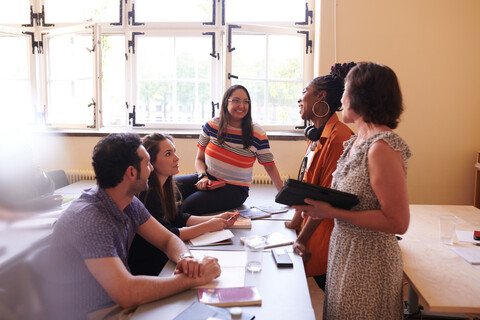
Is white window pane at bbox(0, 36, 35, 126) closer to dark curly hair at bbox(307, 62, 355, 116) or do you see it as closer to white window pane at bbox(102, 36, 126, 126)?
dark curly hair at bbox(307, 62, 355, 116)

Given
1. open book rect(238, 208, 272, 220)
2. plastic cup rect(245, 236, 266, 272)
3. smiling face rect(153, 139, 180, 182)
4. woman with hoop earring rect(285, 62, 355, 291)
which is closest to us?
plastic cup rect(245, 236, 266, 272)

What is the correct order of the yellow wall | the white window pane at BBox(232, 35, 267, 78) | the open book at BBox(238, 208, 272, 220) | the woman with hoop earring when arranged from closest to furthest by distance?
the woman with hoop earring
the open book at BBox(238, 208, 272, 220)
the yellow wall
the white window pane at BBox(232, 35, 267, 78)

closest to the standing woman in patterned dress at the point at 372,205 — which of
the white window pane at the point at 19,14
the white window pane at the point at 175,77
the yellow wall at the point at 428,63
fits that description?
the yellow wall at the point at 428,63

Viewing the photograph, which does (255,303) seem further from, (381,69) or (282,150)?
(282,150)

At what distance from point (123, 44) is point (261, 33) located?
1.49 meters

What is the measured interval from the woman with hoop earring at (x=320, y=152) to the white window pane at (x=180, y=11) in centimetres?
248

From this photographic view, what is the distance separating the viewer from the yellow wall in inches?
140

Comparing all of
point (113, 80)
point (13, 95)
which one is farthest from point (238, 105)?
point (13, 95)

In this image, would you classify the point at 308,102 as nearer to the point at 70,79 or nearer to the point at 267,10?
the point at 267,10

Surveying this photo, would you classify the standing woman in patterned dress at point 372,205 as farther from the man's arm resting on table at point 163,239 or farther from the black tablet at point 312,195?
the man's arm resting on table at point 163,239

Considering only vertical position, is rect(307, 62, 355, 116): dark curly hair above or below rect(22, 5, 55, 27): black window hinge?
below

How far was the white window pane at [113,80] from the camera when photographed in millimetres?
4078

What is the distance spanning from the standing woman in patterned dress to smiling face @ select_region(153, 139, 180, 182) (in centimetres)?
81

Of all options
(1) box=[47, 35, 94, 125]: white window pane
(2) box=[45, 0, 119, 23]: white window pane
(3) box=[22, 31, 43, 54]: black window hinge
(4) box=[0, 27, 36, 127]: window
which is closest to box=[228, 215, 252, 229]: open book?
(4) box=[0, 27, 36, 127]: window
